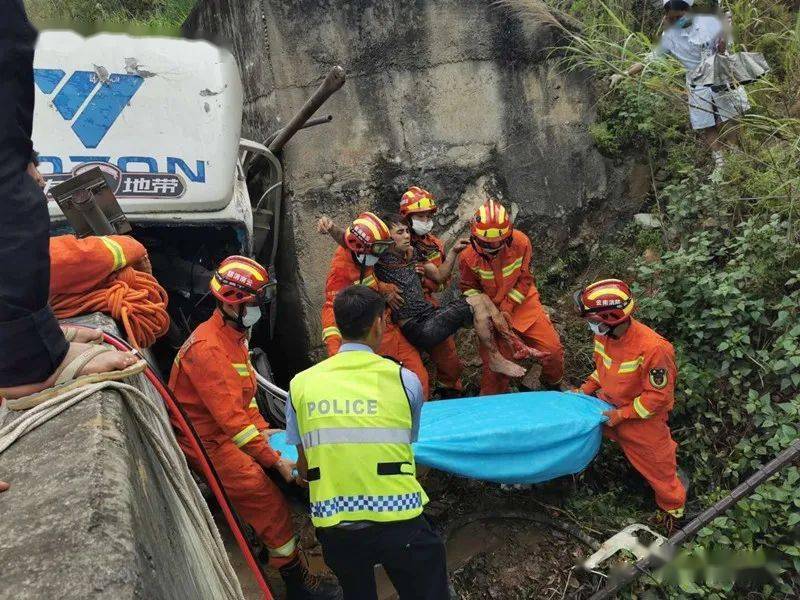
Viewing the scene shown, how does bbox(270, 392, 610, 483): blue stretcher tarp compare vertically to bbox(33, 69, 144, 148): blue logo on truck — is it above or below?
below

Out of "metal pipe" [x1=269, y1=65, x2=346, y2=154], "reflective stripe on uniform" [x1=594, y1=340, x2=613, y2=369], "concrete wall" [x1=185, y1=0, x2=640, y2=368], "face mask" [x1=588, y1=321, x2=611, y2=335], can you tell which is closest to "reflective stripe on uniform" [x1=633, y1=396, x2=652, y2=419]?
"reflective stripe on uniform" [x1=594, y1=340, x2=613, y2=369]

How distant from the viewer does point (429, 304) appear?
4172 mm

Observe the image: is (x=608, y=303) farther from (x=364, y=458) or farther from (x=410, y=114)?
(x=410, y=114)

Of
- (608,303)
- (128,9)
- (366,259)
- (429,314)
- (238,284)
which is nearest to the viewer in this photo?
(238,284)

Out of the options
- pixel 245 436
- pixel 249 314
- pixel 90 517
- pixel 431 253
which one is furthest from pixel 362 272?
pixel 90 517

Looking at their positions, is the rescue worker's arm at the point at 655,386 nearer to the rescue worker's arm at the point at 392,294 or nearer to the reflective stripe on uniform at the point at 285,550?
the rescue worker's arm at the point at 392,294

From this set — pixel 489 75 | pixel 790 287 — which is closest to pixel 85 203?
pixel 489 75

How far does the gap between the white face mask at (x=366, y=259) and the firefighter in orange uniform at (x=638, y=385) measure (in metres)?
1.30

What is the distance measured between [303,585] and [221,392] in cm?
121

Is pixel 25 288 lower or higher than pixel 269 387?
higher

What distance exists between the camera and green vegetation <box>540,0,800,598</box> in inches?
118

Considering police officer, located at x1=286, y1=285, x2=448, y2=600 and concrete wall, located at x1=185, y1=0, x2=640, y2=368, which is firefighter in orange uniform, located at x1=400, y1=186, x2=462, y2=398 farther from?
police officer, located at x1=286, y1=285, x2=448, y2=600

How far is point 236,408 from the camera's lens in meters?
2.86

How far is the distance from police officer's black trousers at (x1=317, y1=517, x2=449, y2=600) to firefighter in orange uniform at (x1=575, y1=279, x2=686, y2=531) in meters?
1.51
